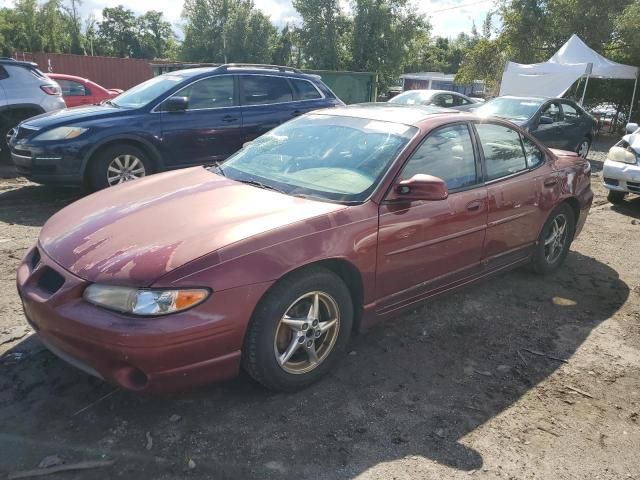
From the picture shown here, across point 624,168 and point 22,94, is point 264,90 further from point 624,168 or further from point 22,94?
point 624,168

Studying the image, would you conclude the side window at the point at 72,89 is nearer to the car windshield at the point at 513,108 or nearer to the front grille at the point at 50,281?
the car windshield at the point at 513,108

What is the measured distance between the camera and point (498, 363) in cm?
340

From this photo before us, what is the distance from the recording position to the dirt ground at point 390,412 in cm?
244

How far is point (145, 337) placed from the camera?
234cm

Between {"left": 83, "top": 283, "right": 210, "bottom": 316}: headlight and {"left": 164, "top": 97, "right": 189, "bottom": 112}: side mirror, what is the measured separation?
15.0 ft

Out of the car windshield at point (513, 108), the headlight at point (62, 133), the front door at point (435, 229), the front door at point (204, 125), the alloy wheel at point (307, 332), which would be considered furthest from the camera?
the car windshield at point (513, 108)

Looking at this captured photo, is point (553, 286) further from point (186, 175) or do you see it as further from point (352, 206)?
point (186, 175)

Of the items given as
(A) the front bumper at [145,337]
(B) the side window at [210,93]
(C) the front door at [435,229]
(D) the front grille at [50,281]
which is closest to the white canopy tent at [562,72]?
(B) the side window at [210,93]

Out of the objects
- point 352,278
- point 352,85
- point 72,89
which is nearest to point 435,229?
point 352,278

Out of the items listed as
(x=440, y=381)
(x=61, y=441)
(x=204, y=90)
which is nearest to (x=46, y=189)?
(x=204, y=90)

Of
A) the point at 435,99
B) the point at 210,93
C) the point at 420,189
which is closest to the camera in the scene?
the point at 420,189

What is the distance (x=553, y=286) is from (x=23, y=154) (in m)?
5.93

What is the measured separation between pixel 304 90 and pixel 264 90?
27.2 inches

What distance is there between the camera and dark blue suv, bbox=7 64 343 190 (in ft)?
20.0
